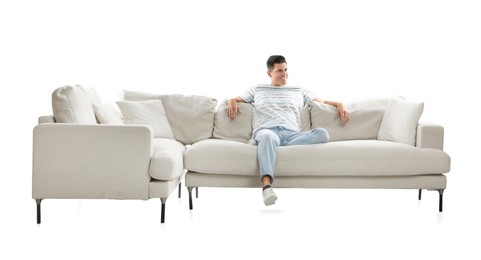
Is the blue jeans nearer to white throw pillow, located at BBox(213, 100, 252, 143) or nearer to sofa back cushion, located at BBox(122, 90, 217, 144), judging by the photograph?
white throw pillow, located at BBox(213, 100, 252, 143)

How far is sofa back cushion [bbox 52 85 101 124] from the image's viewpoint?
4230mm

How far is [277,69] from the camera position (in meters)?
5.20

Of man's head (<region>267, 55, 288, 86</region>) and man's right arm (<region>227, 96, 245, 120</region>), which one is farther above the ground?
man's head (<region>267, 55, 288, 86</region>)

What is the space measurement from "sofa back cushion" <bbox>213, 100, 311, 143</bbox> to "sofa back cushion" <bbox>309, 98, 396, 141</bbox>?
77 mm

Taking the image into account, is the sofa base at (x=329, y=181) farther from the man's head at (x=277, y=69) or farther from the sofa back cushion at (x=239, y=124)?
the man's head at (x=277, y=69)

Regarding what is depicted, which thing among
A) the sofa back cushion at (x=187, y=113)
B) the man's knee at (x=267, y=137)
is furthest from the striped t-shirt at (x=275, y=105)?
the sofa back cushion at (x=187, y=113)

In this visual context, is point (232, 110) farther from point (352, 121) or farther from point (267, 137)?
point (352, 121)

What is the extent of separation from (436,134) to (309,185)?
103cm

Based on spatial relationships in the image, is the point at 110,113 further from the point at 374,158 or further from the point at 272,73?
the point at 374,158

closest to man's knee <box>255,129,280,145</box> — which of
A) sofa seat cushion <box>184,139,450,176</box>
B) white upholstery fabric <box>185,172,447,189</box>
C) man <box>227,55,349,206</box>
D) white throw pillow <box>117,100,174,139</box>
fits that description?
man <box>227,55,349,206</box>

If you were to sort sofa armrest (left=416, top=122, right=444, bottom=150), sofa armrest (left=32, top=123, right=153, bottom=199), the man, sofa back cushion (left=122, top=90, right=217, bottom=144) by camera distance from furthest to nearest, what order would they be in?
sofa back cushion (left=122, top=90, right=217, bottom=144), the man, sofa armrest (left=416, top=122, right=444, bottom=150), sofa armrest (left=32, top=123, right=153, bottom=199)

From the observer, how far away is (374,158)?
4582 millimetres

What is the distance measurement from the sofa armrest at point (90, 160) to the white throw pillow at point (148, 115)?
1047 millimetres

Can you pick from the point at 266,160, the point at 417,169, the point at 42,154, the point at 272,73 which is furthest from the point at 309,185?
the point at 42,154
